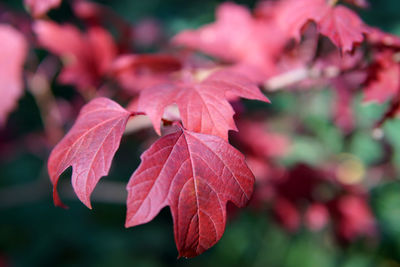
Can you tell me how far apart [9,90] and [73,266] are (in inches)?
77.4

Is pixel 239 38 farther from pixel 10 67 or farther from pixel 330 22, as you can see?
pixel 10 67

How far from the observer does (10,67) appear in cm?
97

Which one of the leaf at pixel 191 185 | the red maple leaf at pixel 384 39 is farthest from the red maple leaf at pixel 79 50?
the red maple leaf at pixel 384 39

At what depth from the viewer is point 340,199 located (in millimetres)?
1382

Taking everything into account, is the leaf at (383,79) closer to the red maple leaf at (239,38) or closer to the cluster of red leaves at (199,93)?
the cluster of red leaves at (199,93)

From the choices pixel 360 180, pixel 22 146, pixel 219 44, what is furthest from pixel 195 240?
pixel 22 146

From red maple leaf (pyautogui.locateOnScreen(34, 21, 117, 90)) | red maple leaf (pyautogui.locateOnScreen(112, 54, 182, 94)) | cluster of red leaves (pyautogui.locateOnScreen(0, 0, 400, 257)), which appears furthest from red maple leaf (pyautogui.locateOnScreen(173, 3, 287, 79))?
red maple leaf (pyautogui.locateOnScreen(34, 21, 117, 90))

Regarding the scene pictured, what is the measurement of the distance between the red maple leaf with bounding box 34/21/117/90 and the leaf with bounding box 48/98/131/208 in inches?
18.5

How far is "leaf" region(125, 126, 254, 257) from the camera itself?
0.47 meters

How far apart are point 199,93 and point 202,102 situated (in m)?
0.03

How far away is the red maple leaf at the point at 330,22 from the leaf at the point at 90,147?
1.35ft

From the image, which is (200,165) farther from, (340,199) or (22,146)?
(22,146)

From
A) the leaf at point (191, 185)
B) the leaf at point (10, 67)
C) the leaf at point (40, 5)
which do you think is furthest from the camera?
the leaf at point (10, 67)

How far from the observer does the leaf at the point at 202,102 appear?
20.3 inches
